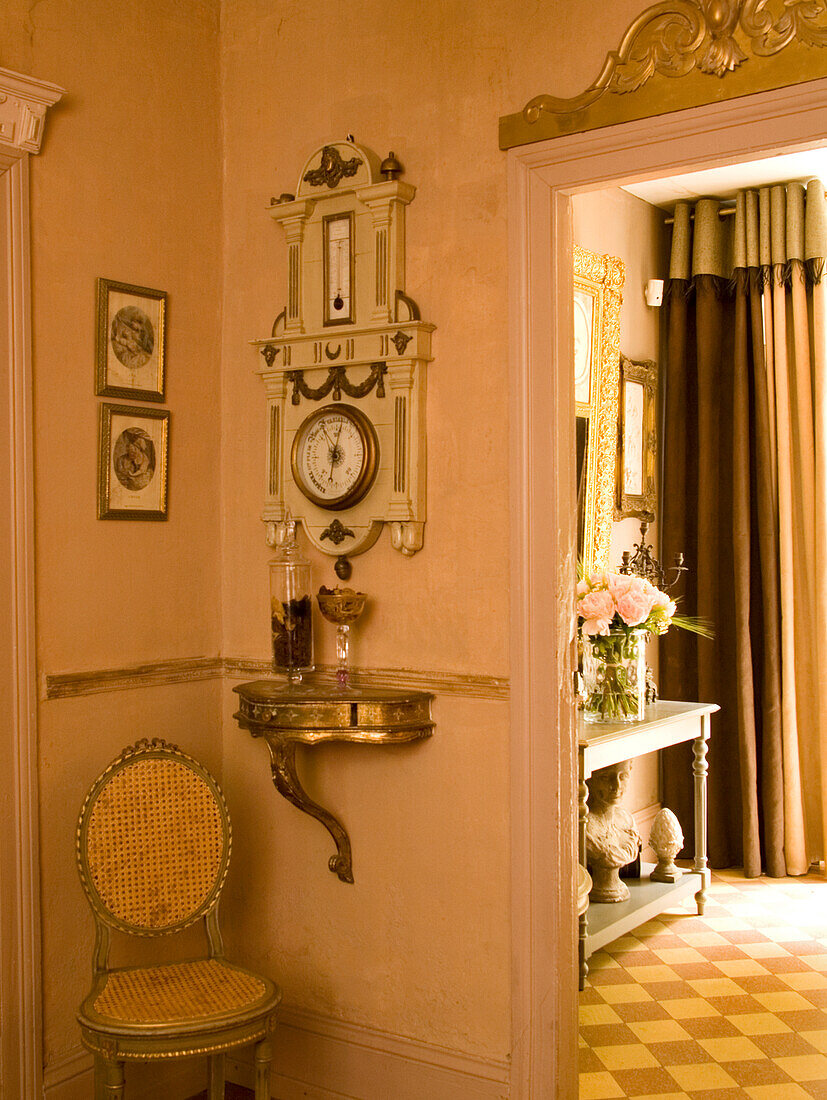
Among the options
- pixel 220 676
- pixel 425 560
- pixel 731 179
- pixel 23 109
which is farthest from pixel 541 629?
pixel 731 179

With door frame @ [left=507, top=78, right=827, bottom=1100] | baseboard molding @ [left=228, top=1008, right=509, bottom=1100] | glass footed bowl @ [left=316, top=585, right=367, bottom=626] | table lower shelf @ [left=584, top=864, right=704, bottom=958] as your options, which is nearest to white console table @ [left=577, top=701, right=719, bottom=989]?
table lower shelf @ [left=584, top=864, right=704, bottom=958]

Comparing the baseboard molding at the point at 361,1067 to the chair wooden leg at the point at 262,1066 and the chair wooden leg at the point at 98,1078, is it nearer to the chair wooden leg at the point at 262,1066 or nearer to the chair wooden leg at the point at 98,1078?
the chair wooden leg at the point at 262,1066

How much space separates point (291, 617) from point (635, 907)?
2130mm

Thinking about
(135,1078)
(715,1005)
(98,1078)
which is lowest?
(715,1005)

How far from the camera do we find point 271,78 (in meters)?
3.50

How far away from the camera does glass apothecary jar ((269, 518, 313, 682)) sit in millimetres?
3240

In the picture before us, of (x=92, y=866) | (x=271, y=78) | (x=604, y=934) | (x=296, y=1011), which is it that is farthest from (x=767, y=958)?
(x=271, y=78)

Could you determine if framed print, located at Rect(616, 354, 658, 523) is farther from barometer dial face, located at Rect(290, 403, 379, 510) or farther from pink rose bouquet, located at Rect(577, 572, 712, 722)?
barometer dial face, located at Rect(290, 403, 379, 510)

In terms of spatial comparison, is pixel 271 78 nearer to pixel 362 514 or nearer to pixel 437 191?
pixel 437 191

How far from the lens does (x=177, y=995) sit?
9.25 ft

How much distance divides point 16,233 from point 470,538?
140cm

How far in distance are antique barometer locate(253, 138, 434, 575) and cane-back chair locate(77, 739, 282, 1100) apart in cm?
77

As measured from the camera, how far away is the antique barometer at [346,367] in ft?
10.4

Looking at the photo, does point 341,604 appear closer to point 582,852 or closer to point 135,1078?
point 135,1078
